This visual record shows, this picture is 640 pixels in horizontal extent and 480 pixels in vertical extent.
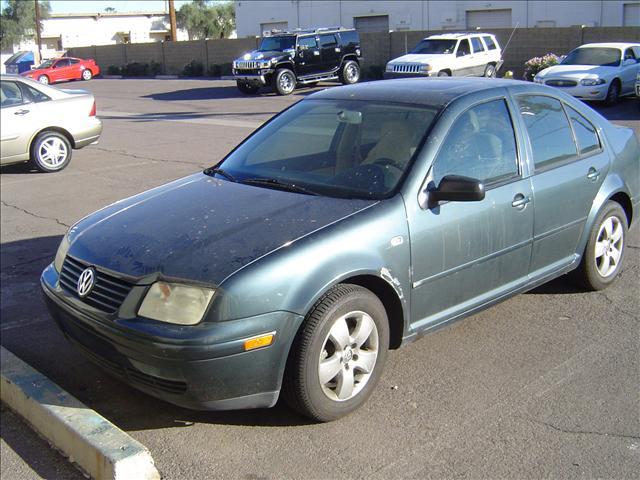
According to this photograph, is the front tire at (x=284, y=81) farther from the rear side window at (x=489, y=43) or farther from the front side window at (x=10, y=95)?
the front side window at (x=10, y=95)

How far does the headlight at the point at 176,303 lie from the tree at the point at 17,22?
79202mm

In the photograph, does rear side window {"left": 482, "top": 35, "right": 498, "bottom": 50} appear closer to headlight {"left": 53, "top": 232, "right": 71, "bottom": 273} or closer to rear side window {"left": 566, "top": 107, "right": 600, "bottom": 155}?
rear side window {"left": 566, "top": 107, "right": 600, "bottom": 155}

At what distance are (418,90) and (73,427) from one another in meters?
2.88

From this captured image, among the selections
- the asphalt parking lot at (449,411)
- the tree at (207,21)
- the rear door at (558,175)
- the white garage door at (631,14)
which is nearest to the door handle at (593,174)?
the rear door at (558,175)

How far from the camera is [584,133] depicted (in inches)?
209

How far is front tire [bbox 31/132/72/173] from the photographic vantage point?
38.4 ft

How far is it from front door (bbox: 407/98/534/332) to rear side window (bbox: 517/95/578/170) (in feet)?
0.72

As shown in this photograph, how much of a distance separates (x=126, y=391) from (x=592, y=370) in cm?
276

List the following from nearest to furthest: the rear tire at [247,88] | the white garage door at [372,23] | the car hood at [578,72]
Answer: the car hood at [578,72] < the rear tire at [247,88] < the white garage door at [372,23]

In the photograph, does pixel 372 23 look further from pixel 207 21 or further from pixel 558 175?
pixel 558 175

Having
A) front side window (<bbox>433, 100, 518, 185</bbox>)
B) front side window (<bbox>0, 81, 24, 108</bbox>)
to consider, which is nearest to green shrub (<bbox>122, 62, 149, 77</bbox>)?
front side window (<bbox>0, 81, 24, 108</bbox>)

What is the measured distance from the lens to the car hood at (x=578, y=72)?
60.0 ft

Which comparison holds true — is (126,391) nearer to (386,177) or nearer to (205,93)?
(386,177)

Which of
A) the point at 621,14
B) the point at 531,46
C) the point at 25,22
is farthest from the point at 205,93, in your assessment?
the point at 25,22
